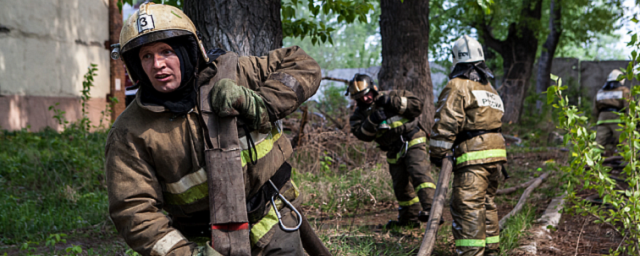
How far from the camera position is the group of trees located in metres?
3.45

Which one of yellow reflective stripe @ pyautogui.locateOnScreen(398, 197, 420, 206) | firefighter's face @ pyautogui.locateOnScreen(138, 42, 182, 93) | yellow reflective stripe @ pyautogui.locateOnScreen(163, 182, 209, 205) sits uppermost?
firefighter's face @ pyautogui.locateOnScreen(138, 42, 182, 93)

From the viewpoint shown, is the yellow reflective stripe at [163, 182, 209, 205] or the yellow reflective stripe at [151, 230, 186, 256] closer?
the yellow reflective stripe at [151, 230, 186, 256]

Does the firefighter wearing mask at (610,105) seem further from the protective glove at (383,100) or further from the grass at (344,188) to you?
the protective glove at (383,100)

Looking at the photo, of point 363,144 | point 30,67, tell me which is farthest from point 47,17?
point 363,144

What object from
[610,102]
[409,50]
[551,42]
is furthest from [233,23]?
[551,42]

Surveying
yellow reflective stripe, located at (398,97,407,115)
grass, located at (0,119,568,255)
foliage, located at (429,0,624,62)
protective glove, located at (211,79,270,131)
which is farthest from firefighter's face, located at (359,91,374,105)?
foliage, located at (429,0,624,62)

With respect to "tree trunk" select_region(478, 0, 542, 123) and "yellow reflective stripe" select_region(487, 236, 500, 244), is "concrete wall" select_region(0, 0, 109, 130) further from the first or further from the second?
"tree trunk" select_region(478, 0, 542, 123)

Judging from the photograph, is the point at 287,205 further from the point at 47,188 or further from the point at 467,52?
the point at 47,188

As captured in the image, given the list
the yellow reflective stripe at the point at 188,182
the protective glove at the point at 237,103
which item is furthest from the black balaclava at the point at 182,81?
the yellow reflective stripe at the point at 188,182

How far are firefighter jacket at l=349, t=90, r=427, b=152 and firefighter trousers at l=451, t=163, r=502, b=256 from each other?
1310mm

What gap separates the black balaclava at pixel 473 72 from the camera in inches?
161

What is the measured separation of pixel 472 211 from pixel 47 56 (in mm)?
9855

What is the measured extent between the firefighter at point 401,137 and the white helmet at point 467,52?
42.9 inches

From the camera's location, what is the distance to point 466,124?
13.1 ft
